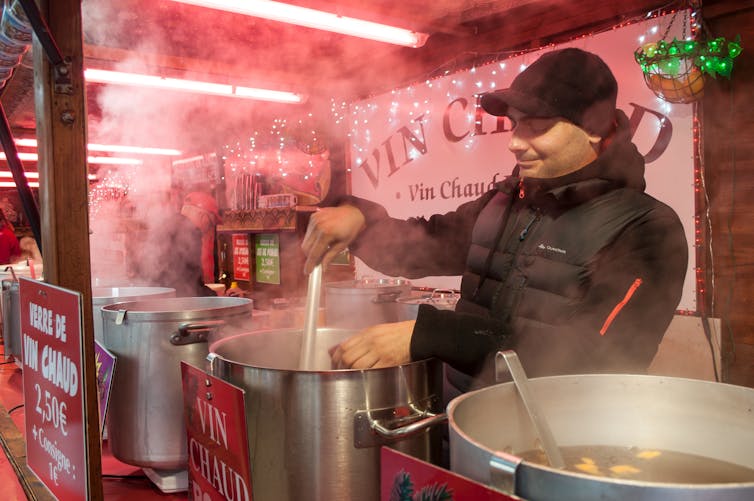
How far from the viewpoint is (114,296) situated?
A: 6.07 ft

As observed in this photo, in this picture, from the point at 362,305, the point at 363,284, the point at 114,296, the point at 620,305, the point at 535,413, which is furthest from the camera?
the point at 363,284

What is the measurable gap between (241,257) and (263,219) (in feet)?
2.84

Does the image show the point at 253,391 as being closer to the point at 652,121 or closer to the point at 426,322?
the point at 426,322

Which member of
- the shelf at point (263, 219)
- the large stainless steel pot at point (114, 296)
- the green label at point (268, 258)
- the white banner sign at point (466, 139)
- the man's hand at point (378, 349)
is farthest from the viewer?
the green label at point (268, 258)

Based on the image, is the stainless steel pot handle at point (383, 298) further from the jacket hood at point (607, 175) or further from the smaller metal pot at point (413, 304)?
the jacket hood at point (607, 175)

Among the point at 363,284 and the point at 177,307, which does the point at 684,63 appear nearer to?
the point at 363,284

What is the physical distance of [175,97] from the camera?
14.1 ft

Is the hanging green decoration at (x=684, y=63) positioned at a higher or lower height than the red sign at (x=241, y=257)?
higher

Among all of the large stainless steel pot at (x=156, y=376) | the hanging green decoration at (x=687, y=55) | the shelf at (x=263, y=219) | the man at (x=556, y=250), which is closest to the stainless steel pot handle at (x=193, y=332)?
the large stainless steel pot at (x=156, y=376)

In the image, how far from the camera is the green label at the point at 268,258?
5.82 m

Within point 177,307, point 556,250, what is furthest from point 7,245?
point 556,250

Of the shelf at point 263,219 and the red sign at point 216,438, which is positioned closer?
the red sign at point 216,438

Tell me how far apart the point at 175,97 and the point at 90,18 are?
1.45 meters

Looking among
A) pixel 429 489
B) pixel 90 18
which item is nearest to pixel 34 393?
pixel 429 489
